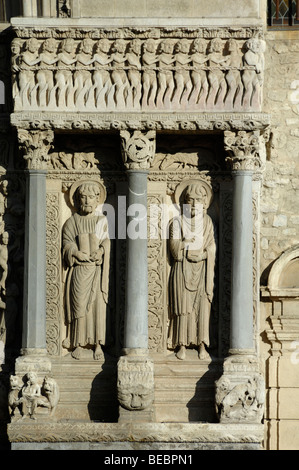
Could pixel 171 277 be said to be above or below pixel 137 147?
below

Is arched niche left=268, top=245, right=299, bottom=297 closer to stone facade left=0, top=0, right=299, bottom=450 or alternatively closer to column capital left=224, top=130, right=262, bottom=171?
stone facade left=0, top=0, right=299, bottom=450

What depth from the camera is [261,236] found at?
18234 mm

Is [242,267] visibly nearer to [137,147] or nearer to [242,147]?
[242,147]

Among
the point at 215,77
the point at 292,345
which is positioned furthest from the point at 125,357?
the point at 215,77

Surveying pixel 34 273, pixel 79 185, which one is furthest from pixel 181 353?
pixel 79 185

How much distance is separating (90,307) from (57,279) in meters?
0.50

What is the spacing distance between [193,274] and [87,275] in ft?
3.91

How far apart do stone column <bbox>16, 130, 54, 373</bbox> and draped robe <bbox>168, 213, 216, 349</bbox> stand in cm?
148

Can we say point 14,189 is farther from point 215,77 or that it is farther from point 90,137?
point 215,77

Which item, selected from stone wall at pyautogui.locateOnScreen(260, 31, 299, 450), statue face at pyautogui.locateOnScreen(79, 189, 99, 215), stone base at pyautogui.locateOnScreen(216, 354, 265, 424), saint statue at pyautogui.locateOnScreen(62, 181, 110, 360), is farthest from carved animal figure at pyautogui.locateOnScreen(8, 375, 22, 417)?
stone wall at pyautogui.locateOnScreen(260, 31, 299, 450)

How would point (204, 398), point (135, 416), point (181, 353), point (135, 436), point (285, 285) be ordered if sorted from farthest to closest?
point (285, 285) < point (181, 353) < point (204, 398) < point (135, 416) < point (135, 436)

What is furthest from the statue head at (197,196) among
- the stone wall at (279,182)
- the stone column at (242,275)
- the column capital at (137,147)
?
the stone wall at (279,182)

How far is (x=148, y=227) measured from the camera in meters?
17.8

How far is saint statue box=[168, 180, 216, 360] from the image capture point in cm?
1770
